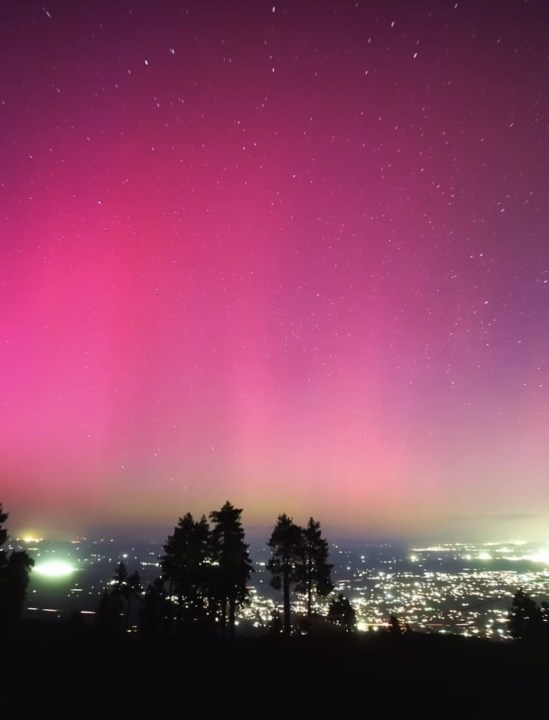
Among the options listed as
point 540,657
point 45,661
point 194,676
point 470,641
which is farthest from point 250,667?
point 540,657

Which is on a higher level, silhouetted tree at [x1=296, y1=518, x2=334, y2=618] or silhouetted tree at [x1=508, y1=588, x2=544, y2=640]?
silhouetted tree at [x1=296, y1=518, x2=334, y2=618]

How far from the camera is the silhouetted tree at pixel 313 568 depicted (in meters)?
41.2

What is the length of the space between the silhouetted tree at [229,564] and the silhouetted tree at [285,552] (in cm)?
340

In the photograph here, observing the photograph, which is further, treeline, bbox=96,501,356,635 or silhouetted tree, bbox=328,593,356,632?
silhouetted tree, bbox=328,593,356,632

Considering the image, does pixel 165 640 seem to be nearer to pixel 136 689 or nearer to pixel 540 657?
pixel 136 689

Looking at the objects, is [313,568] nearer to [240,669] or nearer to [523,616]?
[240,669]

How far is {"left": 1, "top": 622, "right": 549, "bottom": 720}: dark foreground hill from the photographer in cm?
1736

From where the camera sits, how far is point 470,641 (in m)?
29.8

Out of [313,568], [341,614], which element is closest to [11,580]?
[313,568]

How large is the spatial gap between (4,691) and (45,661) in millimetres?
4398

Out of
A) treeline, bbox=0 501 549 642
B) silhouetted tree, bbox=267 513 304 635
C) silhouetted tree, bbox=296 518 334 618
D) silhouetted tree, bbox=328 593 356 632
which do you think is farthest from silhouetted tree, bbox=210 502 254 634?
silhouetted tree, bbox=328 593 356 632

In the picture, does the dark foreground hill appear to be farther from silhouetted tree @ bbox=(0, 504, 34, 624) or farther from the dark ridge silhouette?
silhouetted tree @ bbox=(0, 504, 34, 624)

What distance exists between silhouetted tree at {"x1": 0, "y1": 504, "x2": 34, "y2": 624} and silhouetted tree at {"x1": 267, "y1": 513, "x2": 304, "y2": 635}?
2421cm

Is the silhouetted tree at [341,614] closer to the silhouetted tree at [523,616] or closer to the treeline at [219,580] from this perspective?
the treeline at [219,580]
